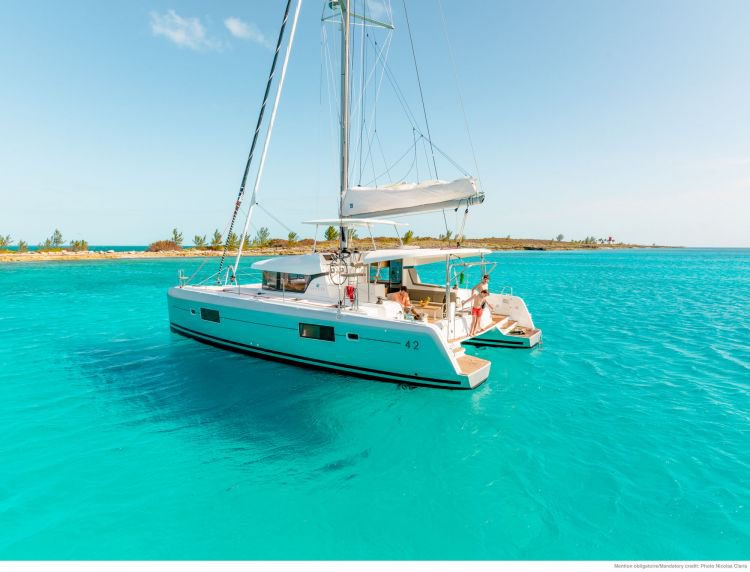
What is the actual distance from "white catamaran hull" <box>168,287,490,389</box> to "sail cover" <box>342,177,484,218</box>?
123 inches

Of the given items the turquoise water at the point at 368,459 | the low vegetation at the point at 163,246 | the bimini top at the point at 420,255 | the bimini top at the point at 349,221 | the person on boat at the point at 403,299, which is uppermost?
the low vegetation at the point at 163,246

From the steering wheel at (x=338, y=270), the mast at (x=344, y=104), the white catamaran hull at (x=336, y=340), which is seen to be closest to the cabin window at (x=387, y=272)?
the steering wheel at (x=338, y=270)

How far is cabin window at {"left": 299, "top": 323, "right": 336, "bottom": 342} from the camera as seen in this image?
9164mm

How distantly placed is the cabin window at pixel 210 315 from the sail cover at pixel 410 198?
523 centimetres

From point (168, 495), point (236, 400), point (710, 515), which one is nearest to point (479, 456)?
point (710, 515)

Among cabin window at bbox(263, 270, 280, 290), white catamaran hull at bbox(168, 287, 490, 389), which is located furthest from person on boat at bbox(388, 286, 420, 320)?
cabin window at bbox(263, 270, 280, 290)

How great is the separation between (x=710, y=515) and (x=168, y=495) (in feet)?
24.9

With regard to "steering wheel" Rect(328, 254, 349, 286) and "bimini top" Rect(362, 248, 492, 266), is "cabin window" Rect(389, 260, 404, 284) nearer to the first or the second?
"bimini top" Rect(362, 248, 492, 266)

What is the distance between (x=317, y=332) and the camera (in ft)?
30.9

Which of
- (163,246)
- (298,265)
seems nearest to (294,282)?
(298,265)

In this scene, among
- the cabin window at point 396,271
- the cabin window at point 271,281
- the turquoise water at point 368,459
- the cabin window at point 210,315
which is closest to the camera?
the turquoise water at point 368,459

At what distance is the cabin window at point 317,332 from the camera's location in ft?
30.1

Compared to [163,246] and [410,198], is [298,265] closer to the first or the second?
[410,198]

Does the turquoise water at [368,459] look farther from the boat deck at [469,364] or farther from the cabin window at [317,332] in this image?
the cabin window at [317,332]
